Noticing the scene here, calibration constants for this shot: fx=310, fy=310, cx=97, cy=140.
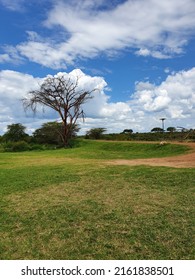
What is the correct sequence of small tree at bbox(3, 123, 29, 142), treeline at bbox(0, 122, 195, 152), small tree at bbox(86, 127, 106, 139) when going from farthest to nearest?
small tree at bbox(86, 127, 106, 139) → small tree at bbox(3, 123, 29, 142) → treeline at bbox(0, 122, 195, 152)

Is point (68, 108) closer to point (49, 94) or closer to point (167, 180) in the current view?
point (49, 94)

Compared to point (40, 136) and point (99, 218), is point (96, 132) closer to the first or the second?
point (40, 136)

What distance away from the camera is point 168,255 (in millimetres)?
3217

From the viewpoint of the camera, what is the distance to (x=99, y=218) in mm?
4406

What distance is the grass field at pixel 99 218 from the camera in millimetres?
3375

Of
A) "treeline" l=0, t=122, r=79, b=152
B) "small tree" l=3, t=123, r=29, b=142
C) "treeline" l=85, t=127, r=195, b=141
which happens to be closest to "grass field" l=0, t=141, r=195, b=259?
"treeline" l=85, t=127, r=195, b=141

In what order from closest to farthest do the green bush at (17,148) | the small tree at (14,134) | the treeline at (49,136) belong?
the green bush at (17,148) → the treeline at (49,136) → the small tree at (14,134)

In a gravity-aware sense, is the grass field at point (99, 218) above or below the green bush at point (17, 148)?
below

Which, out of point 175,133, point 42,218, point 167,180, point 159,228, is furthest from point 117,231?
point 175,133

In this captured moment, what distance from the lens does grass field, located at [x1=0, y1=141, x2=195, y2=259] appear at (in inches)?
133

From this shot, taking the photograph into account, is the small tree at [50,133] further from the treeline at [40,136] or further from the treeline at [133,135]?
the treeline at [133,135]

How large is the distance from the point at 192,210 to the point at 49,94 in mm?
22521

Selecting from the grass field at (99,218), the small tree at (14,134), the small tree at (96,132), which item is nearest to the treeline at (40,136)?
the small tree at (14,134)

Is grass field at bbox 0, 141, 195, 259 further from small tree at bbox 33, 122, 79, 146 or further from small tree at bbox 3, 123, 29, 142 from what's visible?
small tree at bbox 3, 123, 29, 142
